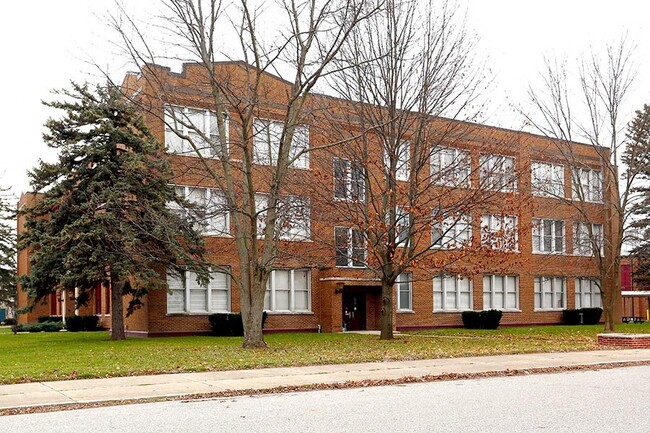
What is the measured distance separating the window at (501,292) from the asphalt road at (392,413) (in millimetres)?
30009

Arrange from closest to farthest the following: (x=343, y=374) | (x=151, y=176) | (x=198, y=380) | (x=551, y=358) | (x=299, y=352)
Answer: (x=198, y=380) → (x=343, y=374) → (x=551, y=358) → (x=299, y=352) → (x=151, y=176)

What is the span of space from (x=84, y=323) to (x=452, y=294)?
19269 millimetres

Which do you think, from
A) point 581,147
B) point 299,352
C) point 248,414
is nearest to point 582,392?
point 248,414

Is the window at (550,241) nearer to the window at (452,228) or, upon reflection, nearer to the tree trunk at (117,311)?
the window at (452,228)

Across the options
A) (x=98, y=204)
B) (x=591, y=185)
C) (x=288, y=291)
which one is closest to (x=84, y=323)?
(x=288, y=291)

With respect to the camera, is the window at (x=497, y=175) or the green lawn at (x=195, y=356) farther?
the window at (x=497, y=175)

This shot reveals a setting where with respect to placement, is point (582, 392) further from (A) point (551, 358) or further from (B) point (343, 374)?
(A) point (551, 358)

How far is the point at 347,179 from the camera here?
92.7 ft

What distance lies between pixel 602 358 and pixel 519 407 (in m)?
9.82

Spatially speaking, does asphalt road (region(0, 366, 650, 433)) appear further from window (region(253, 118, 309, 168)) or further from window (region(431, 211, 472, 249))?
window (region(253, 118, 309, 168))

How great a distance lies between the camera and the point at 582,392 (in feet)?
43.2

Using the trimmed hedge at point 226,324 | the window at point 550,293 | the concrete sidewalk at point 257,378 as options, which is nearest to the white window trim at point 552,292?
the window at point 550,293

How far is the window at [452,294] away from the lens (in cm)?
4212

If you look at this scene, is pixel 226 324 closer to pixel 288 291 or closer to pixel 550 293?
pixel 288 291
